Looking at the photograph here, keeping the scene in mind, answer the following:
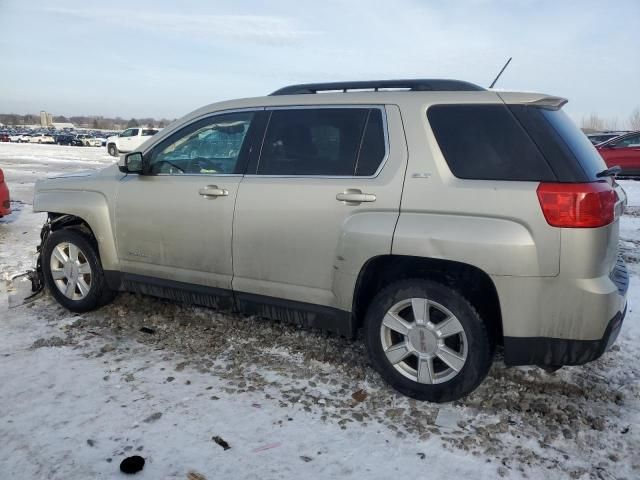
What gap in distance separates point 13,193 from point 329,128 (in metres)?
11.6

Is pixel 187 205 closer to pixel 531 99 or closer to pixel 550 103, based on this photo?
pixel 531 99

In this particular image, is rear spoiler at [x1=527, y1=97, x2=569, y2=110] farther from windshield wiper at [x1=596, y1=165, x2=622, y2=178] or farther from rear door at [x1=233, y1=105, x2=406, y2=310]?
rear door at [x1=233, y1=105, x2=406, y2=310]

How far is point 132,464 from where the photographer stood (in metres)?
2.48

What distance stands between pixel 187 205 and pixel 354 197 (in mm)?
1412

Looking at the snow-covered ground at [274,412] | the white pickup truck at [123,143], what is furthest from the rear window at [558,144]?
the white pickup truck at [123,143]

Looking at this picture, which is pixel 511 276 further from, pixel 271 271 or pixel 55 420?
pixel 55 420

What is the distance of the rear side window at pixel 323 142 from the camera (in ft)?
10.5

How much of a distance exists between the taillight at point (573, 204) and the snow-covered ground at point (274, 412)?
119cm

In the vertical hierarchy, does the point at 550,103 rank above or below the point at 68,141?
above

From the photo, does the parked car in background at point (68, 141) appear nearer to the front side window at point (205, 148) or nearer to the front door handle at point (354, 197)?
the front side window at point (205, 148)

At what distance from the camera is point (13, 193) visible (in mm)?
12141

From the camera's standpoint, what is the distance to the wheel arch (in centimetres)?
292

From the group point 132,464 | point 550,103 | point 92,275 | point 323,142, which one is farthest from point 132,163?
point 550,103

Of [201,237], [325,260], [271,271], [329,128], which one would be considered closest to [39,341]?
[201,237]
